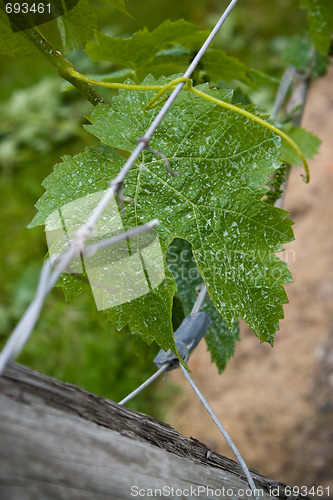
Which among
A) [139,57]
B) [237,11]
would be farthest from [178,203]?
[237,11]

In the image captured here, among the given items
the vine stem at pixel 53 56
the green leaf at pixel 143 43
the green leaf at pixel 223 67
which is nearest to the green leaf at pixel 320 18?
→ the green leaf at pixel 223 67

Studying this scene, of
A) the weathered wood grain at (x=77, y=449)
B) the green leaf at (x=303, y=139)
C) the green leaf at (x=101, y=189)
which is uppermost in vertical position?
the green leaf at (x=303, y=139)

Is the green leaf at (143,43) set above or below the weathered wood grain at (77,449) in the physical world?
above

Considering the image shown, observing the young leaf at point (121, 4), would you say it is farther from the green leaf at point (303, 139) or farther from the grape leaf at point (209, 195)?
the green leaf at point (303, 139)

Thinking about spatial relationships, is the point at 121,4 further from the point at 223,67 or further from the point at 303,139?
the point at 303,139

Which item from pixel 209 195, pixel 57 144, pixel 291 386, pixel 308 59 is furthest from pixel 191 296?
pixel 57 144

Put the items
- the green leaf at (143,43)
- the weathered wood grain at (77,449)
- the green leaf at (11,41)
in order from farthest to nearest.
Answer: the green leaf at (143,43)
the green leaf at (11,41)
the weathered wood grain at (77,449)

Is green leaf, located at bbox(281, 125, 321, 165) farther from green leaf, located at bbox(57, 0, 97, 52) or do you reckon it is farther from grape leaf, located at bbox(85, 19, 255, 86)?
green leaf, located at bbox(57, 0, 97, 52)
